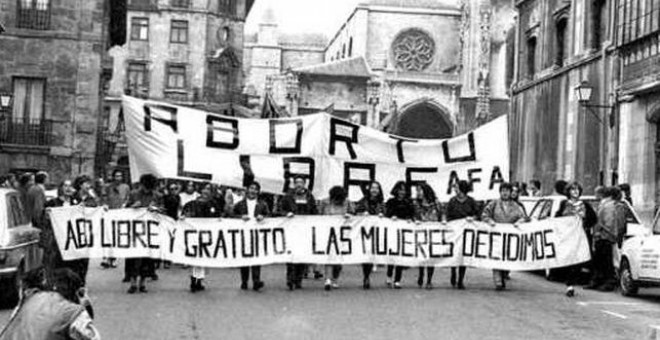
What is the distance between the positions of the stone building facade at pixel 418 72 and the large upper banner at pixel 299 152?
172 ft

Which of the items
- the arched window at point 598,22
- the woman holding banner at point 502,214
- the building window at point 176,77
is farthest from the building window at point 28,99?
the building window at point 176,77

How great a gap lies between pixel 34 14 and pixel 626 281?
23896 millimetres

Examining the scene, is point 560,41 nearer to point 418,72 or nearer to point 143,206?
point 143,206

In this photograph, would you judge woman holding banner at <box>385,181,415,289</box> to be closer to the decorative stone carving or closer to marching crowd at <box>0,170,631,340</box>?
marching crowd at <box>0,170,631,340</box>

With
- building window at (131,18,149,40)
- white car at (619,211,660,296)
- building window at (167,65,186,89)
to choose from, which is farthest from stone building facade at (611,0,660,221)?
building window at (131,18,149,40)

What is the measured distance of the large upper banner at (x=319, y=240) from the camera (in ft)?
51.6

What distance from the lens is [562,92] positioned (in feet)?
109

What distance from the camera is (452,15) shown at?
263ft

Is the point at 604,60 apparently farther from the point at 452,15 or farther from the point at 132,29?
the point at 452,15

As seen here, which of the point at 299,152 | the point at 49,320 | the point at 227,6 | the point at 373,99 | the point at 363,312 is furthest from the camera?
the point at 373,99

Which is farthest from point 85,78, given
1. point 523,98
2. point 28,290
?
point 28,290

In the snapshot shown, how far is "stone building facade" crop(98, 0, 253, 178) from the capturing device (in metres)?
64.4

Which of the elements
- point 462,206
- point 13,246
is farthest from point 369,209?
point 13,246

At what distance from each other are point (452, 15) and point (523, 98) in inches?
1705
